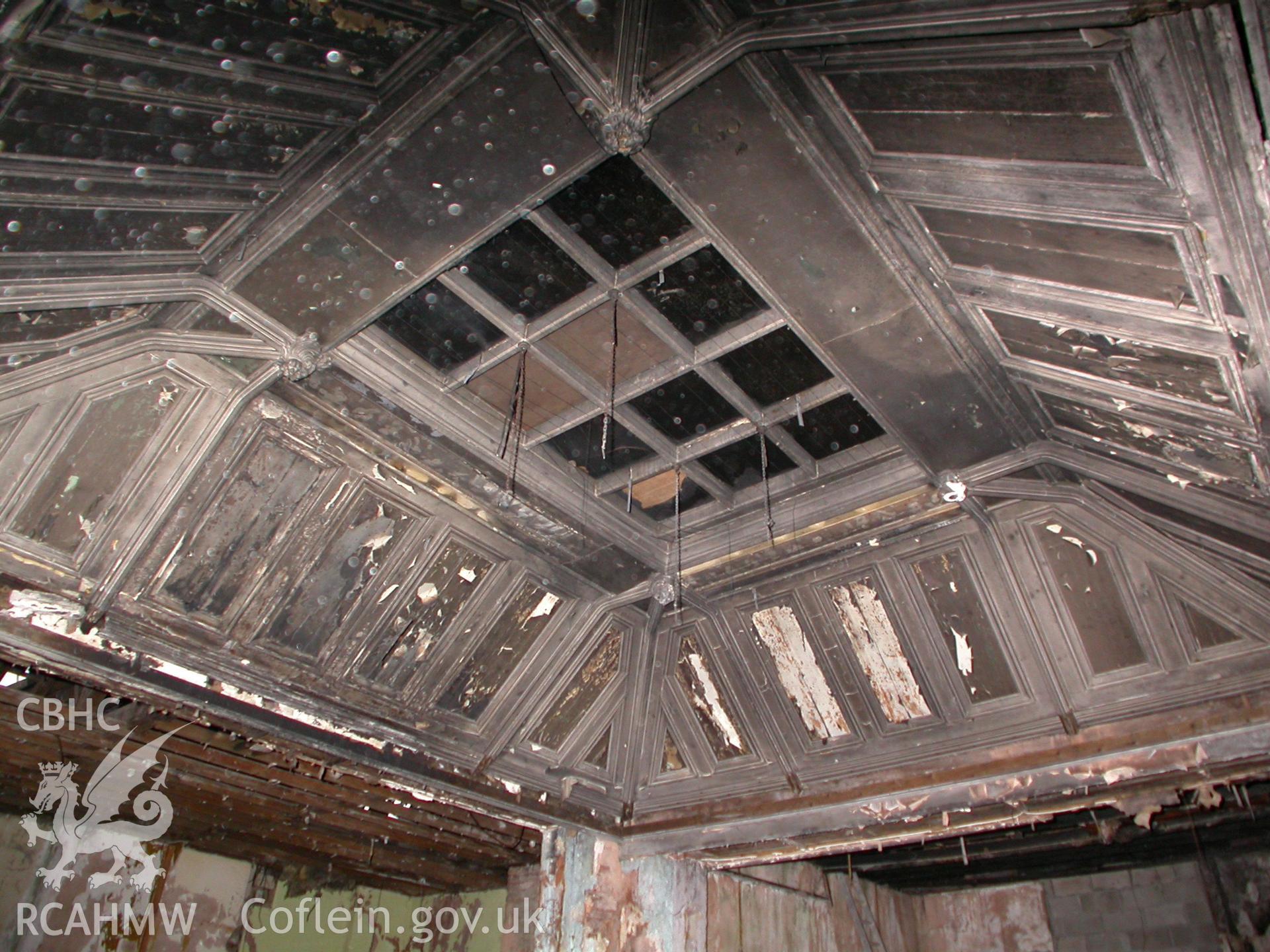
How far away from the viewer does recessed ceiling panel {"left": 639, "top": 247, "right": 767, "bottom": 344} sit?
387 centimetres

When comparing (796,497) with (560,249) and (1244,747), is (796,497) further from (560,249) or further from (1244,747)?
(1244,747)

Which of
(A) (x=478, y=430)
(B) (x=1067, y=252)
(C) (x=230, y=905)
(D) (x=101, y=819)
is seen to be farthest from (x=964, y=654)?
(D) (x=101, y=819)

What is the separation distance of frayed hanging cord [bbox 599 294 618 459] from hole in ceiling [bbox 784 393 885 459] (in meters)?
1.00

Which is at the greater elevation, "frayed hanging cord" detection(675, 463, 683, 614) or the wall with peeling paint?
"frayed hanging cord" detection(675, 463, 683, 614)

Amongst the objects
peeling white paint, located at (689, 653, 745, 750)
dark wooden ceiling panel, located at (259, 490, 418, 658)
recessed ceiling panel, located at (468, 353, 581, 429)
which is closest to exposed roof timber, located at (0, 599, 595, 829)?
dark wooden ceiling panel, located at (259, 490, 418, 658)

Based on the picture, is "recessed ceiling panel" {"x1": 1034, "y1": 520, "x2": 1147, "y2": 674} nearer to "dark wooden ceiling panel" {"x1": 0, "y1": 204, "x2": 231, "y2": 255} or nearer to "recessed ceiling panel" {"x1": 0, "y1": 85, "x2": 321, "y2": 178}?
"recessed ceiling panel" {"x1": 0, "y1": 85, "x2": 321, "y2": 178}

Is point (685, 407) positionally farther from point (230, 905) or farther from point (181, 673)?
point (230, 905)

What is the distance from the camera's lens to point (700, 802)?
5832 millimetres

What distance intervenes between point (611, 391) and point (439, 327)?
3.12 feet

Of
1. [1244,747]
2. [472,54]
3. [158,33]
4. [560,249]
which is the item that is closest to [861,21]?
[472,54]

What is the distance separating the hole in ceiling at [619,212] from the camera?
354 cm

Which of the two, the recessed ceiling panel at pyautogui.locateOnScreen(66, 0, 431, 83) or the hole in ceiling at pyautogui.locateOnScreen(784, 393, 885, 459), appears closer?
the recessed ceiling panel at pyautogui.locateOnScreen(66, 0, 431, 83)

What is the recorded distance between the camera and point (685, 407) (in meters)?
4.67

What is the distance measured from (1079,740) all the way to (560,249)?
374 cm
